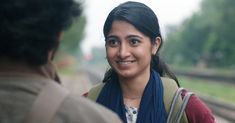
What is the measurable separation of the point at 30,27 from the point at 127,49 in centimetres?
136

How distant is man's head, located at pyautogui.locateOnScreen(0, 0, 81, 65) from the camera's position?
5.96ft

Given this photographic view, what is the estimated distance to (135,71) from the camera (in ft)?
10.5

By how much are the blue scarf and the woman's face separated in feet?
0.35

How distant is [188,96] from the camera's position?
9.98 feet

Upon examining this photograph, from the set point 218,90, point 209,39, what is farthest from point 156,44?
point 209,39

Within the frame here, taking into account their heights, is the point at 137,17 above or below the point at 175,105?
above

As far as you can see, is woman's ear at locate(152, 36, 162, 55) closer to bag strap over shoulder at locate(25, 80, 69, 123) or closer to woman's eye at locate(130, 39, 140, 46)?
woman's eye at locate(130, 39, 140, 46)

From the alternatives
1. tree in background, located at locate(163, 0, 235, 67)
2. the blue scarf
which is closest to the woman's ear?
the blue scarf

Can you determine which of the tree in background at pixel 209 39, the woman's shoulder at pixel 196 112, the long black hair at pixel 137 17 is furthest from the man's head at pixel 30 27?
the tree in background at pixel 209 39

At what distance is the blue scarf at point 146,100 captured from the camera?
3.03 metres

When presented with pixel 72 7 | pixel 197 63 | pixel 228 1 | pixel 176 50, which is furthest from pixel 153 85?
pixel 176 50

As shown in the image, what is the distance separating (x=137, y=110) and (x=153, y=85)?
0.56ft

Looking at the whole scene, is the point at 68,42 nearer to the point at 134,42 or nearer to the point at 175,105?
the point at 134,42

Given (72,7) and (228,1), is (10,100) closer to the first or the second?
(72,7)
